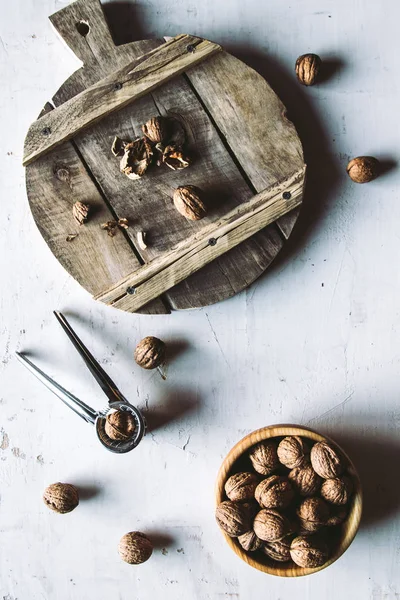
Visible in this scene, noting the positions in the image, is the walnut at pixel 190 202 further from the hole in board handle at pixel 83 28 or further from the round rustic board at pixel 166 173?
the hole in board handle at pixel 83 28

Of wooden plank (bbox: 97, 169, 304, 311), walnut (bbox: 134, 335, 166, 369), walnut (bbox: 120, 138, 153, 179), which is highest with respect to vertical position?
walnut (bbox: 120, 138, 153, 179)

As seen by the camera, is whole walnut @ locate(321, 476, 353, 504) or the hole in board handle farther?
the hole in board handle

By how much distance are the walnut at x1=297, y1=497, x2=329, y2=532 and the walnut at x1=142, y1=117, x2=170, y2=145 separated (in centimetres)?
85

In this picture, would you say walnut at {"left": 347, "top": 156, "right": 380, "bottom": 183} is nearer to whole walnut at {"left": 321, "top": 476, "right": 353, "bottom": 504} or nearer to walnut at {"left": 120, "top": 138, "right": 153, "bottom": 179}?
walnut at {"left": 120, "top": 138, "right": 153, "bottom": 179}

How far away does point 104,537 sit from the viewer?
173 centimetres

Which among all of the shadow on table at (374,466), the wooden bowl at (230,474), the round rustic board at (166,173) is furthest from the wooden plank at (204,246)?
the shadow on table at (374,466)

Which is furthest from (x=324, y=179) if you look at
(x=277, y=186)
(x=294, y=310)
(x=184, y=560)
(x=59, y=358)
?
(x=184, y=560)

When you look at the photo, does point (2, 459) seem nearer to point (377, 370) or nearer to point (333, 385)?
point (333, 385)

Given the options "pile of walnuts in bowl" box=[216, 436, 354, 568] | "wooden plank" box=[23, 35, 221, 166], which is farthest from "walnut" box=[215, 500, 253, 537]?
"wooden plank" box=[23, 35, 221, 166]

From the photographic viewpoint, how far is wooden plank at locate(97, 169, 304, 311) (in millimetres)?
1643

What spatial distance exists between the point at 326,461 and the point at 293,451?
0.07 metres

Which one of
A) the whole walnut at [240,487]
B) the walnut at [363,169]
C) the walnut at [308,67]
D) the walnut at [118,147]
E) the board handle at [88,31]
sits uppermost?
the board handle at [88,31]

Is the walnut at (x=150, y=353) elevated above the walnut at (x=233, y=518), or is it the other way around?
the walnut at (x=150, y=353)

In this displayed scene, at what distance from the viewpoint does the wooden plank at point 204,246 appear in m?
1.64
